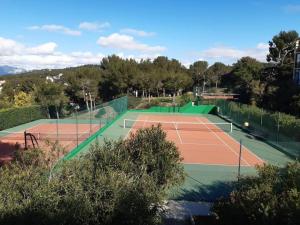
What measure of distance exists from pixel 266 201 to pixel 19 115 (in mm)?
31552

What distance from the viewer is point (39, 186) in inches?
281

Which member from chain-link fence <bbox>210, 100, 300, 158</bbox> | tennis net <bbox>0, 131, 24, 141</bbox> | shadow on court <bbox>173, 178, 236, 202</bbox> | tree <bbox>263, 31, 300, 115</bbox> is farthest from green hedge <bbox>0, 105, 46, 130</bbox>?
tree <bbox>263, 31, 300, 115</bbox>

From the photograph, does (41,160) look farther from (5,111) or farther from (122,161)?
(5,111)

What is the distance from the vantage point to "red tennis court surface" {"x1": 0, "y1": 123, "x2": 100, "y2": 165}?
23.1 metres

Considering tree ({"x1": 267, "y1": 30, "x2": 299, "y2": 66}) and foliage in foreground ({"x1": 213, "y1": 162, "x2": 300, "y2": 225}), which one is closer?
foliage in foreground ({"x1": 213, "y1": 162, "x2": 300, "y2": 225})

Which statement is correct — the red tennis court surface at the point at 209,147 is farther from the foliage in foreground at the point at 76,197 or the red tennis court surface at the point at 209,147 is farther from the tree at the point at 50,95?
the foliage in foreground at the point at 76,197

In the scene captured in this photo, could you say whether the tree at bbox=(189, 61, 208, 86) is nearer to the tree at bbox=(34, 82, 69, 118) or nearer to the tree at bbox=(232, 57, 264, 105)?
the tree at bbox=(232, 57, 264, 105)

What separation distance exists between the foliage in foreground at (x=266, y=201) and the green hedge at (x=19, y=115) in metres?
27.2

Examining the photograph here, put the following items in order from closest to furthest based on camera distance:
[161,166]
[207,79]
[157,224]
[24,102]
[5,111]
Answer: [157,224], [161,166], [5,111], [24,102], [207,79]

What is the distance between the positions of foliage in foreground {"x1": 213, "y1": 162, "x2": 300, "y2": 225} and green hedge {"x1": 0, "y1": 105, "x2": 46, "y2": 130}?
2725 centimetres

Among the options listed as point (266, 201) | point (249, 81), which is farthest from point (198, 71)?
point (266, 201)

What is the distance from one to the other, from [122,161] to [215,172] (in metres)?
9.95

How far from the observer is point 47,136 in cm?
2717

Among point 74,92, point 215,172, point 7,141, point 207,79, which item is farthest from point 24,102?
point 207,79
